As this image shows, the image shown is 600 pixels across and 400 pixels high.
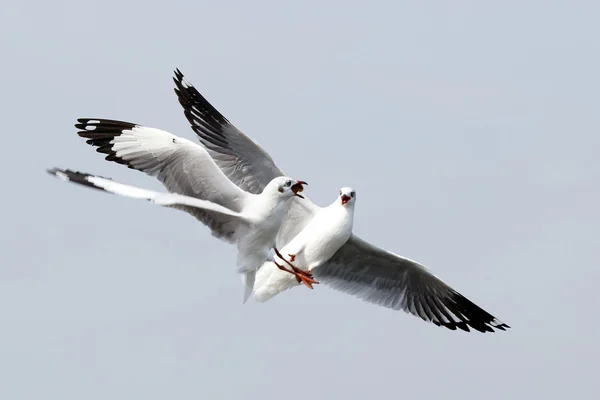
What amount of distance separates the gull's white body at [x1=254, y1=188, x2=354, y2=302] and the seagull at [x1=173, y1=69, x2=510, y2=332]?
0.38m

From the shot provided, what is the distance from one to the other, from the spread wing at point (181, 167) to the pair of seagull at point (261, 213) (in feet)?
0.04

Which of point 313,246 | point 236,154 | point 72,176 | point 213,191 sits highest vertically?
point 236,154

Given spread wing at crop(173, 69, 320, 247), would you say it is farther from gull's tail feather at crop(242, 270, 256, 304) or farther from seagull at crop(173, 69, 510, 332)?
gull's tail feather at crop(242, 270, 256, 304)

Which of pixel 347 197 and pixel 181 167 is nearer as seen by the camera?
pixel 181 167

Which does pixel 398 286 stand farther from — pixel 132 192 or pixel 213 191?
pixel 132 192

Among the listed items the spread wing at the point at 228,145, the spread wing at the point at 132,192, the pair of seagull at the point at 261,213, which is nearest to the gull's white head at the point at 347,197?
the pair of seagull at the point at 261,213

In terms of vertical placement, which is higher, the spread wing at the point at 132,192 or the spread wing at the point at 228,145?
the spread wing at the point at 228,145

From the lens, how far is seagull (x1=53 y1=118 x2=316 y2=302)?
1469cm

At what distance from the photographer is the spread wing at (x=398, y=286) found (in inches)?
707

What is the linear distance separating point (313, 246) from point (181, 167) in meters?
2.54

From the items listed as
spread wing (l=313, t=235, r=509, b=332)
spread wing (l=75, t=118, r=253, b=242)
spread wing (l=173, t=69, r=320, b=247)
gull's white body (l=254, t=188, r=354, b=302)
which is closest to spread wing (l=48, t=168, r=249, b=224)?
spread wing (l=75, t=118, r=253, b=242)

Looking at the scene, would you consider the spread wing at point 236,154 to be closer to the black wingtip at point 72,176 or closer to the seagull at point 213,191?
the seagull at point 213,191

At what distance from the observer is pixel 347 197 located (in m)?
16.9

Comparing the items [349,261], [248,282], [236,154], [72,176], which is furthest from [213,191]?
[349,261]
